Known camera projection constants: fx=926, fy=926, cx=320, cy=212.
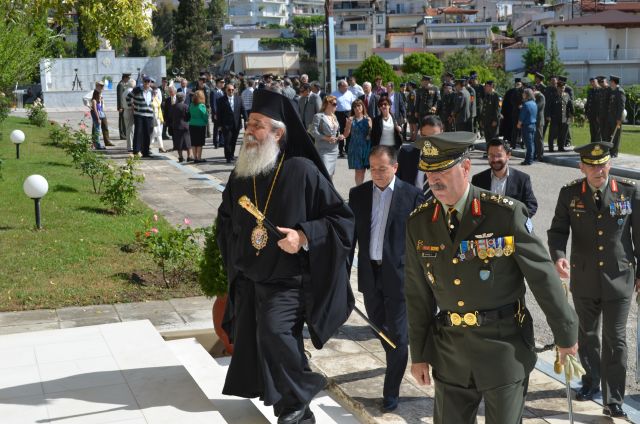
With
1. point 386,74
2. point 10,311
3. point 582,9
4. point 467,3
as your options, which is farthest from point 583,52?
point 467,3

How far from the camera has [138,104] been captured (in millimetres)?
22047

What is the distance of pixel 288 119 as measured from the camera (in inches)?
238

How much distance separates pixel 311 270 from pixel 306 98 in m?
15.9

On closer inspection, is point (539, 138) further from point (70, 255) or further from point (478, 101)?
point (70, 255)

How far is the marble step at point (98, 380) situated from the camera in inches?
231

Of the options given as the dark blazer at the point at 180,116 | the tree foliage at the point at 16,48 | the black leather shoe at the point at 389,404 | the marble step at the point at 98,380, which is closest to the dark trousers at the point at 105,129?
the dark blazer at the point at 180,116

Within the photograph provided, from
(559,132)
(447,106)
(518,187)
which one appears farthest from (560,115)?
(518,187)

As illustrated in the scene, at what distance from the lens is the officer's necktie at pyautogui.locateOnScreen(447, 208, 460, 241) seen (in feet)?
14.7

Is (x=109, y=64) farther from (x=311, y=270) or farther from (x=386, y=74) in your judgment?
(x=311, y=270)

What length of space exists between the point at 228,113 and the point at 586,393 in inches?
647

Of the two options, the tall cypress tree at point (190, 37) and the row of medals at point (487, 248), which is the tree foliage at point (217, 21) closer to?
the tall cypress tree at point (190, 37)

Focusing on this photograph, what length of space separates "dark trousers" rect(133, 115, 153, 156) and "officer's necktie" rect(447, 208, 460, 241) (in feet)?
60.4

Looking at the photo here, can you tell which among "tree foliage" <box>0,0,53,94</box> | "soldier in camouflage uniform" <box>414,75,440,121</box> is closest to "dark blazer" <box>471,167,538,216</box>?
"tree foliage" <box>0,0,53,94</box>

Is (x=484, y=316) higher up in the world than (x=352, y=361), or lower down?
higher up
